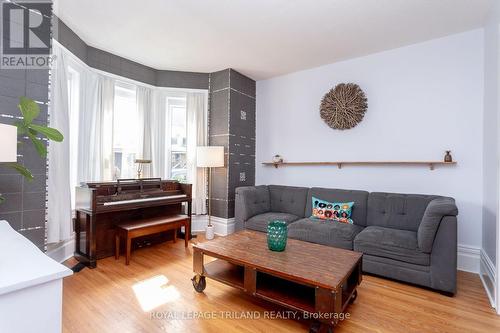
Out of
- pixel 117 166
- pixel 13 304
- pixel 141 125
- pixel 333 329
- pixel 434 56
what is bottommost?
pixel 333 329

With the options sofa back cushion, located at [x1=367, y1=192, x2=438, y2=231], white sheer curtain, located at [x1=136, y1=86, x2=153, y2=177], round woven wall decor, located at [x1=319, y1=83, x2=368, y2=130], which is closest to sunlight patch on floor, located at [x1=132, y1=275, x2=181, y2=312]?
white sheer curtain, located at [x1=136, y1=86, x2=153, y2=177]

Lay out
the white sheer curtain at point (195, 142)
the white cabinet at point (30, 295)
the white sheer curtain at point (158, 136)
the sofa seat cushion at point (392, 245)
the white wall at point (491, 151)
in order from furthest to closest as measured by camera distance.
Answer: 1. the white sheer curtain at point (195, 142)
2. the white sheer curtain at point (158, 136)
3. the sofa seat cushion at point (392, 245)
4. the white wall at point (491, 151)
5. the white cabinet at point (30, 295)

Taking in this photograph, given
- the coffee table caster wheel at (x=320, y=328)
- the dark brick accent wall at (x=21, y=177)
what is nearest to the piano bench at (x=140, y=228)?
the dark brick accent wall at (x=21, y=177)

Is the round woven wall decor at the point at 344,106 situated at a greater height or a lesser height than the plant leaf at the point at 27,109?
greater

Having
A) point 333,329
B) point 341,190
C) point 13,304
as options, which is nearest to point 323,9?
point 341,190

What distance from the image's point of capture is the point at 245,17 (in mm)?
2592

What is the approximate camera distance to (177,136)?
4.19 meters

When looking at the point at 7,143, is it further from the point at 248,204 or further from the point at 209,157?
the point at 248,204

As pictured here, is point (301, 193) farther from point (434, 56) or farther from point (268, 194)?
point (434, 56)

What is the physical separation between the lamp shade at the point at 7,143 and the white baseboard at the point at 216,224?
3031mm

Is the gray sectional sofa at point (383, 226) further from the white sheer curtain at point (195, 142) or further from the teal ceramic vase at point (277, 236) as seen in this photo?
the teal ceramic vase at point (277, 236)

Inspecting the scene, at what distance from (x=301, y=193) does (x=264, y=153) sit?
1.13 meters

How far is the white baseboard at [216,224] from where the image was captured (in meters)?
4.04

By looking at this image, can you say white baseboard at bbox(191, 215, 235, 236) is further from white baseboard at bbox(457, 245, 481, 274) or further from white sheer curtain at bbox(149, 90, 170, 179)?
white baseboard at bbox(457, 245, 481, 274)
